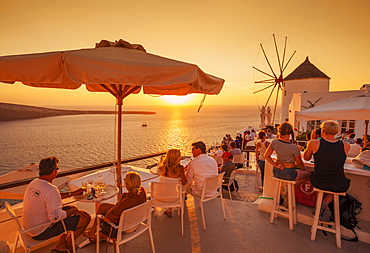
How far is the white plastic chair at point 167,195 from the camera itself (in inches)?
145

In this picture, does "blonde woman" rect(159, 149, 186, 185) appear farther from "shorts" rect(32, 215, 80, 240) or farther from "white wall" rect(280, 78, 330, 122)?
"white wall" rect(280, 78, 330, 122)

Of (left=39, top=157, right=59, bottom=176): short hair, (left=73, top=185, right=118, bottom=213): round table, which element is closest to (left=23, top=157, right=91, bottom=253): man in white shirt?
(left=39, top=157, right=59, bottom=176): short hair

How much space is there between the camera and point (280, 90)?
144 ft

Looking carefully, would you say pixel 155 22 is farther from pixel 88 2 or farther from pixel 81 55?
pixel 81 55

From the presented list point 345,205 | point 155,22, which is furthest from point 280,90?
point 345,205

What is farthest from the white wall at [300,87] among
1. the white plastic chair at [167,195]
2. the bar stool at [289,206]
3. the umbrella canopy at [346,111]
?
the white plastic chair at [167,195]

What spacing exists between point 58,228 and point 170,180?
1.84 meters

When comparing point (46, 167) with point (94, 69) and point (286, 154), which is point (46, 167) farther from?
point (286, 154)

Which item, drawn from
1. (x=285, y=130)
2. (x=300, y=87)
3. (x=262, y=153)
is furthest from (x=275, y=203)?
(x=300, y=87)

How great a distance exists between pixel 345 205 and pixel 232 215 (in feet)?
6.55

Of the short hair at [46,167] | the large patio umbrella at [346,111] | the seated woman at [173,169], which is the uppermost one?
the large patio umbrella at [346,111]

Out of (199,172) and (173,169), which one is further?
(199,172)

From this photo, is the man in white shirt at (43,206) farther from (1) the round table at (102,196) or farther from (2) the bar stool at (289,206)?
(2) the bar stool at (289,206)

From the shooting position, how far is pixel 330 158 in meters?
3.25
